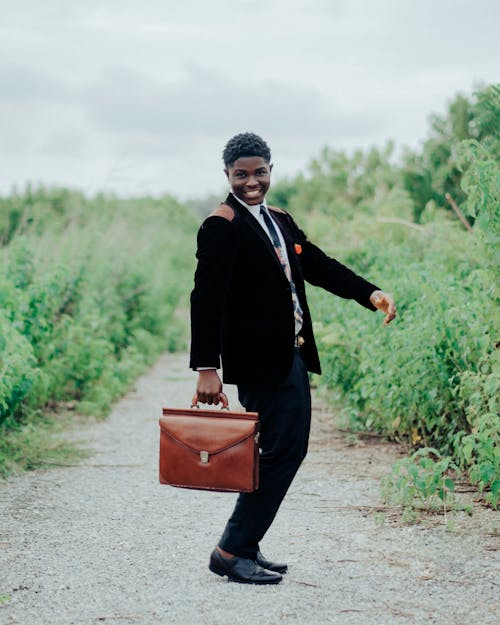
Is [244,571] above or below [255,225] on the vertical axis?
below

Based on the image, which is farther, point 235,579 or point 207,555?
point 207,555

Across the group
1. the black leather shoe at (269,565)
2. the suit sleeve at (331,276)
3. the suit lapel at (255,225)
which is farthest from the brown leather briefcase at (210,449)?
the suit sleeve at (331,276)

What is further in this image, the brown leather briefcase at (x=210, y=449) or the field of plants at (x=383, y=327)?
the field of plants at (x=383, y=327)

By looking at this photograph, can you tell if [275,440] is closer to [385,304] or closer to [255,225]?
[385,304]

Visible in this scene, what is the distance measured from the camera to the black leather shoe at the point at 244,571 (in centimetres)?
412

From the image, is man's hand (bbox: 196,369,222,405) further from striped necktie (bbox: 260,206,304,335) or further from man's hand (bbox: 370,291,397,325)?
man's hand (bbox: 370,291,397,325)

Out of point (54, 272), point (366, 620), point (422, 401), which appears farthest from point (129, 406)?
point (366, 620)

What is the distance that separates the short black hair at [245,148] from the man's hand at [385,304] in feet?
2.56

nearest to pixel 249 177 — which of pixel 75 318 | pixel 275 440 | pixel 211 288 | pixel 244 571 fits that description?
pixel 211 288

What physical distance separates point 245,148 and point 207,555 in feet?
6.55

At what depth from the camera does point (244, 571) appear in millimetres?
4117

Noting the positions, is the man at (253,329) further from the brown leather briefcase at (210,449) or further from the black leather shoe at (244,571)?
the brown leather briefcase at (210,449)

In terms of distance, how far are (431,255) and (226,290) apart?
14.1 ft

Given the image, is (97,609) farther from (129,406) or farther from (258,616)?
(129,406)
